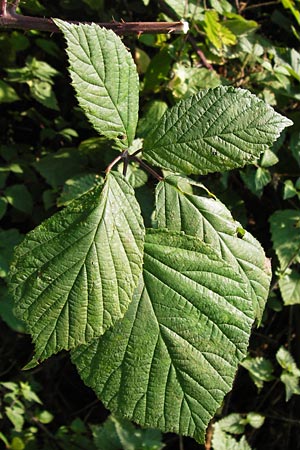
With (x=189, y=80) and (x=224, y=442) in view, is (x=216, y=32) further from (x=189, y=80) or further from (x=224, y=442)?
(x=224, y=442)

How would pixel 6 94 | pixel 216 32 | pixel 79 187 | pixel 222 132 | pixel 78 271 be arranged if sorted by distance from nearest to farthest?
pixel 78 271 < pixel 222 132 < pixel 79 187 < pixel 216 32 < pixel 6 94

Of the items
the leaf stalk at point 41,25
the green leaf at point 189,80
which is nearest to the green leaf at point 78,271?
the leaf stalk at point 41,25

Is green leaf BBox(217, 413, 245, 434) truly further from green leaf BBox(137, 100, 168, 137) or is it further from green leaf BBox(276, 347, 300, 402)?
green leaf BBox(137, 100, 168, 137)

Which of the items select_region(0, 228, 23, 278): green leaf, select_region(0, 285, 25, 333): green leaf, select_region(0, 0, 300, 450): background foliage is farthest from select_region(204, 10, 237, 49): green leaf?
select_region(0, 285, 25, 333): green leaf

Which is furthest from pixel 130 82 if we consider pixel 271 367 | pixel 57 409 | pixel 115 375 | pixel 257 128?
pixel 57 409

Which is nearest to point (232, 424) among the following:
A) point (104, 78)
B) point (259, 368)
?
point (259, 368)

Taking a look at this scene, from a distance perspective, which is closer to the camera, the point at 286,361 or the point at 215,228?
the point at 215,228
